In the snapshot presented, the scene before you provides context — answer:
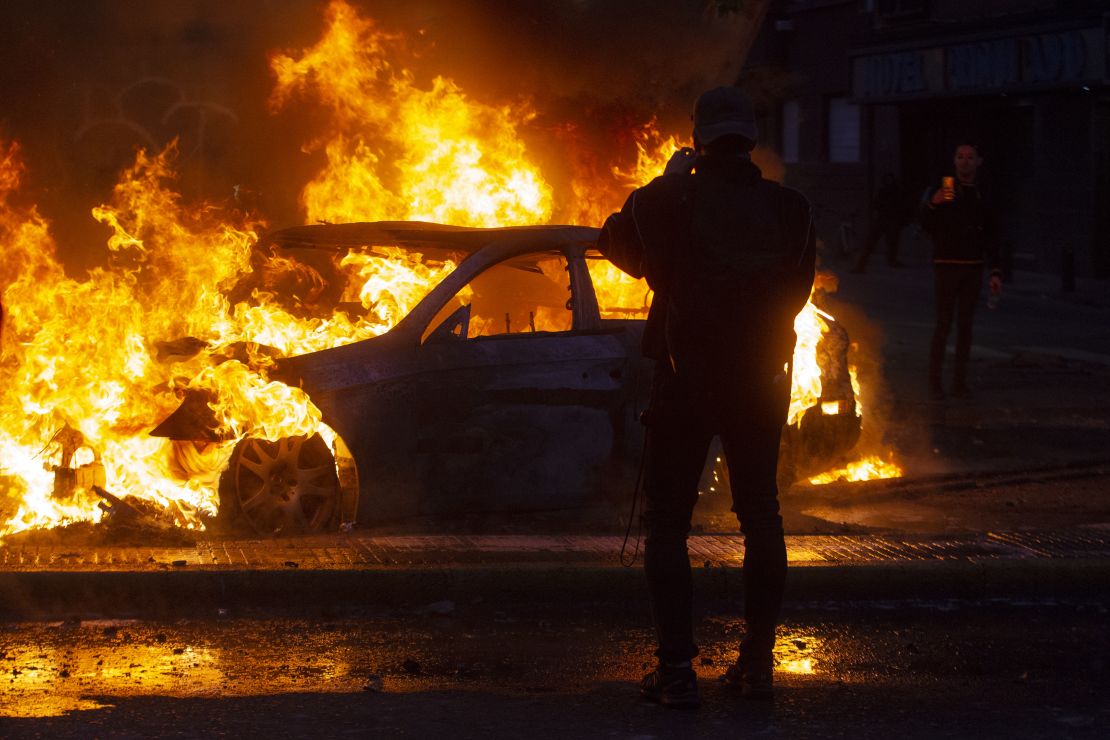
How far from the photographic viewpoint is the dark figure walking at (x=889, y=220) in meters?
29.0

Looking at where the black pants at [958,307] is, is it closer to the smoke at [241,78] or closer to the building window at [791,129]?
the smoke at [241,78]

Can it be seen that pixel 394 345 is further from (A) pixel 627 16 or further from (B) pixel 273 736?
(A) pixel 627 16

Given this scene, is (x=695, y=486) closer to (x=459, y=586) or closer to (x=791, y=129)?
(x=459, y=586)

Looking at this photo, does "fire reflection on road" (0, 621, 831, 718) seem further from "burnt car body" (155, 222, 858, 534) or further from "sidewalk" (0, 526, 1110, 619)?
"burnt car body" (155, 222, 858, 534)

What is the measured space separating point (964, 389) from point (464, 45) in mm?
4891

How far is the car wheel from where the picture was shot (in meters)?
7.72

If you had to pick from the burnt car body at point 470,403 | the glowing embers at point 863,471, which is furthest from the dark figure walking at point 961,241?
the burnt car body at point 470,403

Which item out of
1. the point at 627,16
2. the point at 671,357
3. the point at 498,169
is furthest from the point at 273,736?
the point at 627,16

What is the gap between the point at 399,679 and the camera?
5559mm

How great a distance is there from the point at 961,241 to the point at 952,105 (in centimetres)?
2062

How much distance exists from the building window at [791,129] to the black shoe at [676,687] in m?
33.8

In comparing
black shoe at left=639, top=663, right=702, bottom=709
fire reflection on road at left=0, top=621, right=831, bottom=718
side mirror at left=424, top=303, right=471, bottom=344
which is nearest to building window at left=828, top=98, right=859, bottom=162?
side mirror at left=424, top=303, right=471, bottom=344

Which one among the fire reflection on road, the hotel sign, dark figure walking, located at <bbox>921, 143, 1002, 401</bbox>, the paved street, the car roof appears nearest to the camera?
the paved street

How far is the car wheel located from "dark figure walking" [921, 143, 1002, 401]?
6316 mm
